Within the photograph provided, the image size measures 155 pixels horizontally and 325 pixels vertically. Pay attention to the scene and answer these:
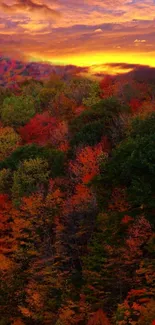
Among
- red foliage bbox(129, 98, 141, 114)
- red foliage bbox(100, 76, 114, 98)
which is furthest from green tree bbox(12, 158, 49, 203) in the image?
red foliage bbox(100, 76, 114, 98)

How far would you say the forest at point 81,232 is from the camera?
37406 mm

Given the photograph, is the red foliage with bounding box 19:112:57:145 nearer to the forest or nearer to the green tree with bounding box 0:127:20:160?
the green tree with bounding box 0:127:20:160

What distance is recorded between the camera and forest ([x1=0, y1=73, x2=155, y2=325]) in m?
37.4

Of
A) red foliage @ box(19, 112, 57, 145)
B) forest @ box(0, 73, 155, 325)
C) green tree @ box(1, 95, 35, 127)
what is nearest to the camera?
forest @ box(0, 73, 155, 325)

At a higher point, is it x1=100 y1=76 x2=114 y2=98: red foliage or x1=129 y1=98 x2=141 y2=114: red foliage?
x1=100 y1=76 x2=114 y2=98: red foliage

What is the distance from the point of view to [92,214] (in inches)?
1647

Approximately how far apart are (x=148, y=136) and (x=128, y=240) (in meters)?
10.7

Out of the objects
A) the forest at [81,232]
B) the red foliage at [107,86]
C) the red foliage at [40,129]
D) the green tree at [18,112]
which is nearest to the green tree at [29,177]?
the forest at [81,232]

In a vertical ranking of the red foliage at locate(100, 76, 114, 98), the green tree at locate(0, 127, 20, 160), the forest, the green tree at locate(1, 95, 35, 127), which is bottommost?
the forest

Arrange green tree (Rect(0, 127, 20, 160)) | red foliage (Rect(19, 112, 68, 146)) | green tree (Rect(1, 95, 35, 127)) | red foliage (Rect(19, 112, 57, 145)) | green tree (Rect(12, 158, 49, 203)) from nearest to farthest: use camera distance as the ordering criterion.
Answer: green tree (Rect(12, 158, 49, 203))
green tree (Rect(0, 127, 20, 160))
red foliage (Rect(19, 112, 68, 146))
red foliage (Rect(19, 112, 57, 145))
green tree (Rect(1, 95, 35, 127))

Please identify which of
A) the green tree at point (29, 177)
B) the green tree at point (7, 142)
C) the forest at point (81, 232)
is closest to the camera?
the forest at point (81, 232)

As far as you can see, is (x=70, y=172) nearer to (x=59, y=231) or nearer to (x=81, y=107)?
(x=59, y=231)

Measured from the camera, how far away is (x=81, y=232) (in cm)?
4056

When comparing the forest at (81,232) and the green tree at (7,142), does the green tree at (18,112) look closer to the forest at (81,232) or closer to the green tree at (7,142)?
the green tree at (7,142)
